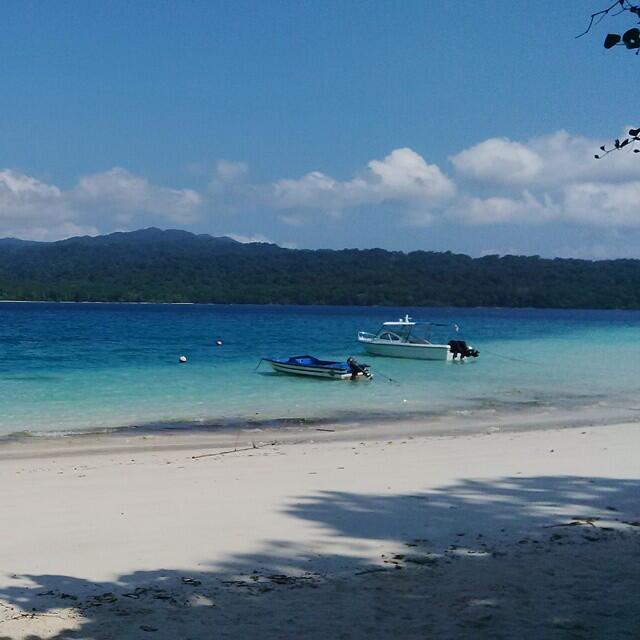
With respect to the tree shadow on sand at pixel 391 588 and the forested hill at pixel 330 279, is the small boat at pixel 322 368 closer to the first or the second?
the tree shadow on sand at pixel 391 588

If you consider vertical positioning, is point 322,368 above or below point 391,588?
below

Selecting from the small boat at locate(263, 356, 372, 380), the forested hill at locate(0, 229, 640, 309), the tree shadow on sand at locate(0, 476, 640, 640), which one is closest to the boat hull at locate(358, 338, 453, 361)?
the small boat at locate(263, 356, 372, 380)

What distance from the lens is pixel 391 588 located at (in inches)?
245

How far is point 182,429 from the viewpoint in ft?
59.8

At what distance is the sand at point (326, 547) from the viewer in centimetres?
556

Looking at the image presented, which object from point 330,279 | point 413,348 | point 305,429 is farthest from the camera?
point 330,279

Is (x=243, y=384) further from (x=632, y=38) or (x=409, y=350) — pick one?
(x=632, y=38)

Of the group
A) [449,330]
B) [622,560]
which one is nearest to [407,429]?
[622,560]

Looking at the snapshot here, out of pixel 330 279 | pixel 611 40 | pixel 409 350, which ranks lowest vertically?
pixel 409 350

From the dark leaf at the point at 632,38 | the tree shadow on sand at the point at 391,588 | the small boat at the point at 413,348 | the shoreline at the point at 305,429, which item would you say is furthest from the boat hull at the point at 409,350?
the dark leaf at the point at 632,38

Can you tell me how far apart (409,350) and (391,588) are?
34.7 m

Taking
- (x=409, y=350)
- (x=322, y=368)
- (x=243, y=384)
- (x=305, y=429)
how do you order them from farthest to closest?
(x=409, y=350) < (x=322, y=368) < (x=243, y=384) < (x=305, y=429)

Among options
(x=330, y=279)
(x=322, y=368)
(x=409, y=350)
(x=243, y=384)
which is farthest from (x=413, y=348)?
(x=330, y=279)

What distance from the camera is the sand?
5562mm
